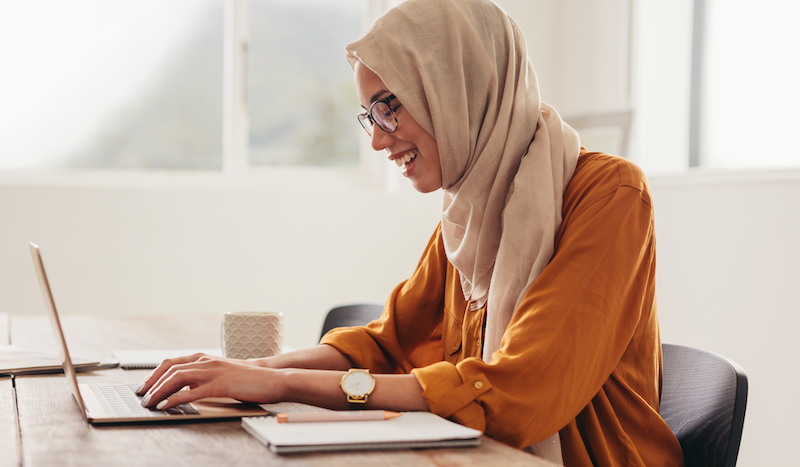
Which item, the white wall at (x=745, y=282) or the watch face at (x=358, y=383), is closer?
the watch face at (x=358, y=383)

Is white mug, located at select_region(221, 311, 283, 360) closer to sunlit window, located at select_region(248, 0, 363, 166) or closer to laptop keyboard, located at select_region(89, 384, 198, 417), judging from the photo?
laptop keyboard, located at select_region(89, 384, 198, 417)

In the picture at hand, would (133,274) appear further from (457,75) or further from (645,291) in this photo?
(645,291)

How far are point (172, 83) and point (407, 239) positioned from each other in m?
1.26

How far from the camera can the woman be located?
0.84m

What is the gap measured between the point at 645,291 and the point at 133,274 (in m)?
2.44

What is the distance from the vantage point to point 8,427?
29.5 inches

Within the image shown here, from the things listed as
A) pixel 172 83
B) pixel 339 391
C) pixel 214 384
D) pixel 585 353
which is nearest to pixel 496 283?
pixel 585 353

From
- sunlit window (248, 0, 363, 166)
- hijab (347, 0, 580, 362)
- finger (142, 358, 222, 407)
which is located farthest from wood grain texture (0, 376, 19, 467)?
sunlit window (248, 0, 363, 166)

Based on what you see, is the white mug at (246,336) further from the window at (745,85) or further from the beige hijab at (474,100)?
the window at (745,85)

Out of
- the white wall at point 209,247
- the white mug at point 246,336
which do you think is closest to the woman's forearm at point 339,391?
the white mug at point 246,336

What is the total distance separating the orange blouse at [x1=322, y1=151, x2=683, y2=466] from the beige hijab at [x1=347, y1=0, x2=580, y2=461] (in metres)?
0.09

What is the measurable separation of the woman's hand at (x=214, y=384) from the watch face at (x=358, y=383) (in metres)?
0.08

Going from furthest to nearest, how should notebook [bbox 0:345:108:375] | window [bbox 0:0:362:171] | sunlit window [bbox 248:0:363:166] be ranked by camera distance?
sunlit window [bbox 248:0:363:166] → window [bbox 0:0:362:171] → notebook [bbox 0:345:108:375]

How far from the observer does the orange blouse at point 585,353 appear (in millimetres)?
824
